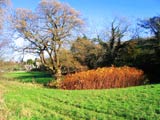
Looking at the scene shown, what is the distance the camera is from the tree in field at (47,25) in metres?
25.5

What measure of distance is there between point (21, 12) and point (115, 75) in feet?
38.8

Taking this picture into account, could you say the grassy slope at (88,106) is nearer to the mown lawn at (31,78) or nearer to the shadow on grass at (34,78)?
the mown lawn at (31,78)

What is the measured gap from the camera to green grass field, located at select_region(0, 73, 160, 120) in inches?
374

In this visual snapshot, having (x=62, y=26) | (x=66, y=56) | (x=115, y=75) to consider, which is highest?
(x=62, y=26)

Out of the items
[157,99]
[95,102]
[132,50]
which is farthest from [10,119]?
[132,50]

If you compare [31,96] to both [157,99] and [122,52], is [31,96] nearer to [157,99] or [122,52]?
[157,99]

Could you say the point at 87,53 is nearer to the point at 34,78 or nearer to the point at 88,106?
the point at 34,78

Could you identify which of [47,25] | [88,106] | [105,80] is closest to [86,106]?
[88,106]

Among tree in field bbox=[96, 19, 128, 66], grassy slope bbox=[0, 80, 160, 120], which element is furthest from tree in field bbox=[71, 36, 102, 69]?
grassy slope bbox=[0, 80, 160, 120]

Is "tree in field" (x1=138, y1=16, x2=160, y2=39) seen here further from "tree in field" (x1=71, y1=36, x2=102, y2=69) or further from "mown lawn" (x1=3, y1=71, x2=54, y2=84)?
"mown lawn" (x1=3, y1=71, x2=54, y2=84)

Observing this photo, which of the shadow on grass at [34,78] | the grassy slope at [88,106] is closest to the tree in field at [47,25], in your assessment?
the shadow on grass at [34,78]

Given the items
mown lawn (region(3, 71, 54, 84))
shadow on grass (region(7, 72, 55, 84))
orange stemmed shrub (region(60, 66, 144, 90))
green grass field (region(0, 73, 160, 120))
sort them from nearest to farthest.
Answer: green grass field (region(0, 73, 160, 120)) → orange stemmed shrub (region(60, 66, 144, 90)) → mown lawn (region(3, 71, 54, 84)) → shadow on grass (region(7, 72, 55, 84))

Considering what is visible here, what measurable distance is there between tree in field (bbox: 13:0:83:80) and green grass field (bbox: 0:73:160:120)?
42.4ft

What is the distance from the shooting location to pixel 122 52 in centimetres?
2795
